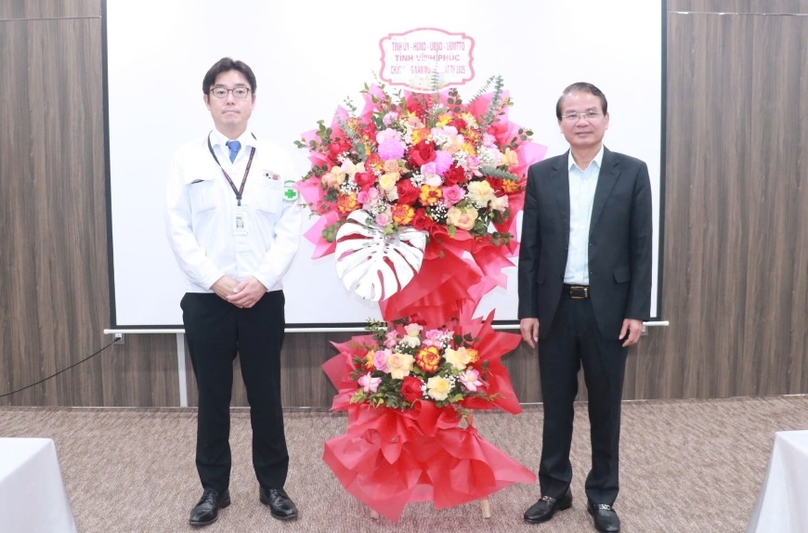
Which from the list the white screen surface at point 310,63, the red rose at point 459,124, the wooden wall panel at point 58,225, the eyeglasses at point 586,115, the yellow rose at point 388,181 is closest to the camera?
the yellow rose at point 388,181

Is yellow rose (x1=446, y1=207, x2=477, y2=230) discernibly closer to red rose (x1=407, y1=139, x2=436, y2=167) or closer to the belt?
red rose (x1=407, y1=139, x2=436, y2=167)

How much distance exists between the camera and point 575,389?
2.66 m

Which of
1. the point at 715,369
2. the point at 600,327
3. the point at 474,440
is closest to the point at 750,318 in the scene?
the point at 715,369

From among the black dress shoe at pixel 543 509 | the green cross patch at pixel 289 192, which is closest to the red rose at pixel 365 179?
the green cross patch at pixel 289 192

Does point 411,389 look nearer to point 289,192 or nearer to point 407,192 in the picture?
point 407,192

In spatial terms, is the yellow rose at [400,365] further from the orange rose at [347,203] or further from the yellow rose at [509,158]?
the yellow rose at [509,158]

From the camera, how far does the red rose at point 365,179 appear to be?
7.33 ft

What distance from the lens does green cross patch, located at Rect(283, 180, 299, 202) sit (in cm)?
259

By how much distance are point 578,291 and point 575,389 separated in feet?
1.42

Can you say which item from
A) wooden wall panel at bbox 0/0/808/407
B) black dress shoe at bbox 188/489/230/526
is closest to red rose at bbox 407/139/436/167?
black dress shoe at bbox 188/489/230/526

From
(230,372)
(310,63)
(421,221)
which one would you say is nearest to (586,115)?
(421,221)

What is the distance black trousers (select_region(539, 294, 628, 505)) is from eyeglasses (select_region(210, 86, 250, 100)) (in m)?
1.45

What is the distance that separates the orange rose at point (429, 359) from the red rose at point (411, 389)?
0.18 ft

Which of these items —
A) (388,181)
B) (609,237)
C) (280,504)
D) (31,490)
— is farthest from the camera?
Answer: (280,504)
